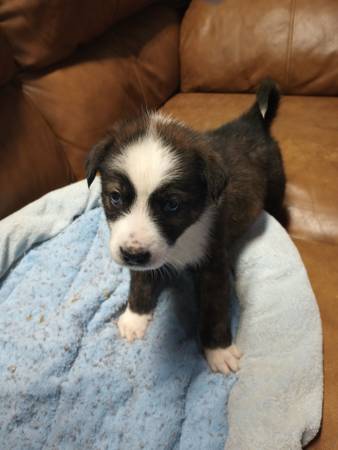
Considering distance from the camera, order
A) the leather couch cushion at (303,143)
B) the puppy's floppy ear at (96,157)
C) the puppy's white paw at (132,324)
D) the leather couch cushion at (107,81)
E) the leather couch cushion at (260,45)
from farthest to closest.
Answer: the leather couch cushion at (260,45), the leather couch cushion at (107,81), the leather couch cushion at (303,143), the puppy's white paw at (132,324), the puppy's floppy ear at (96,157)

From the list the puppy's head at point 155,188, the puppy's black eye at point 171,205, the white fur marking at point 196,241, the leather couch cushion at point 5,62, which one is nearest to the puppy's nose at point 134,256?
the puppy's head at point 155,188

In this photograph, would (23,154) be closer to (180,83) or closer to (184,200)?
(184,200)

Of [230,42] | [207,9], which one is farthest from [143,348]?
[207,9]

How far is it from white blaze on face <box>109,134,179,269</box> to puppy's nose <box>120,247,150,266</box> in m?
0.01

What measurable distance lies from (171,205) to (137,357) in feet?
2.05

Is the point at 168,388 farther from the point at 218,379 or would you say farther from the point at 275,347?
the point at 275,347

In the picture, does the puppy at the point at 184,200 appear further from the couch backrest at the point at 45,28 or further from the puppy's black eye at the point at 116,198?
the couch backrest at the point at 45,28

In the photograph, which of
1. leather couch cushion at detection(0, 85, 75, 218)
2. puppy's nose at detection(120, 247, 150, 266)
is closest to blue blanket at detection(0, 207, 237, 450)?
leather couch cushion at detection(0, 85, 75, 218)

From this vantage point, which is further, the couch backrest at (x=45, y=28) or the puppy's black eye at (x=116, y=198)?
the couch backrest at (x=45, y=28)

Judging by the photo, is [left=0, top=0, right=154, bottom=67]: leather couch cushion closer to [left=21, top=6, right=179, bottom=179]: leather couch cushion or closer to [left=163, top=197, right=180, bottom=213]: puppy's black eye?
[left=21, top=6, right=179, bottom=179]: leather couch cushion

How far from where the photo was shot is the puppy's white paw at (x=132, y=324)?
1.58 meters

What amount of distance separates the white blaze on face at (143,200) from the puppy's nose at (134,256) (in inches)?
0.4

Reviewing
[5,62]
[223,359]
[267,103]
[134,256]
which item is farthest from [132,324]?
[267,103]

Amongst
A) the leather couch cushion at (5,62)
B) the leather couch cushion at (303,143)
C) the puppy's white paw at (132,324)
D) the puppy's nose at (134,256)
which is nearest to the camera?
the puppy's nose at (134,256)
